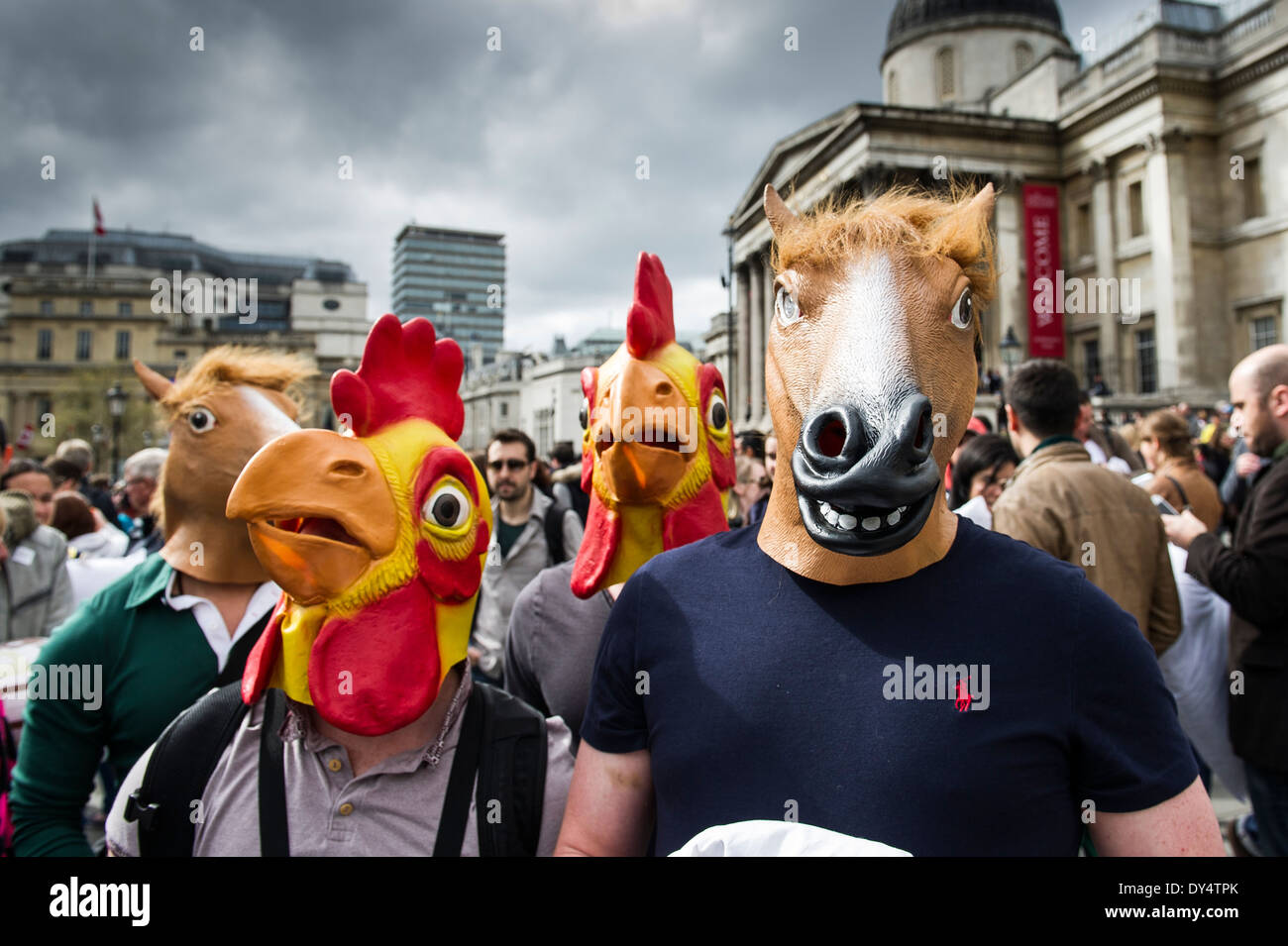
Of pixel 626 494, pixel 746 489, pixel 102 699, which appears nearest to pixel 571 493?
pixel 746 489

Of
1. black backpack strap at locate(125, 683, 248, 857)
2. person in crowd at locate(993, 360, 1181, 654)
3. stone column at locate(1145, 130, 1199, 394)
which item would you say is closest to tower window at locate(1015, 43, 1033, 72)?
stone column at locate(1145, 130, 1199, 394)

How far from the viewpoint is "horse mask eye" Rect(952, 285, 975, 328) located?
170cm

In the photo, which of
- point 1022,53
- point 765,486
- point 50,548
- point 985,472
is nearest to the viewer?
point 50,548

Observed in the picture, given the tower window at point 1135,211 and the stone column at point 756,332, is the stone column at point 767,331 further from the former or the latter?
the tower window at point 1135,211

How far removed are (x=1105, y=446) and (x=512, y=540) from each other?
4.61 meters

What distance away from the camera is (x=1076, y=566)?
211 centimetres

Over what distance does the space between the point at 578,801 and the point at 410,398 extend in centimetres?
107

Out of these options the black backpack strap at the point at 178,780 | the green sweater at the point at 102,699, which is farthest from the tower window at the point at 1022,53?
the black backpack strap at the point at 178,780

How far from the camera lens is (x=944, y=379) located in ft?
5.43

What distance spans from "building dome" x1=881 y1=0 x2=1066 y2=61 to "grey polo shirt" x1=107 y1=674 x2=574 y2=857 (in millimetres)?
54442

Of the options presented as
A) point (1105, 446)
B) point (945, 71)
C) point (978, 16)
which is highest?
point (978, 16)

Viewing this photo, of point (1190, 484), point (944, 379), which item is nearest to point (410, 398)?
point (944, 379)

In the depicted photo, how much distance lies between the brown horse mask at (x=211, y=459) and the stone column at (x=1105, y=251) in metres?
40.1

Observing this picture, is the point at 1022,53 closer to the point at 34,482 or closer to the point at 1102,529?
the point at 1102,529
